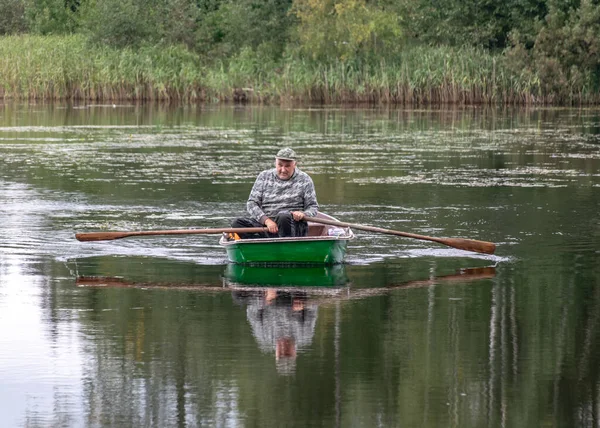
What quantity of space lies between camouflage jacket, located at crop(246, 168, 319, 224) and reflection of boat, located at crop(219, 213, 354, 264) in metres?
0.57

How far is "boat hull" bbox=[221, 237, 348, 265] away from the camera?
13.9 metres

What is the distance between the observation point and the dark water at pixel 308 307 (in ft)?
27.6

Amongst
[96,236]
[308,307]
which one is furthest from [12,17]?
[308,307]

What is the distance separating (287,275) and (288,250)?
0.29 meters

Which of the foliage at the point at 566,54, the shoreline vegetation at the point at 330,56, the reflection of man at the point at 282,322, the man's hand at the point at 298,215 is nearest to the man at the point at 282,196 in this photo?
the man's hand at the point at 298,215

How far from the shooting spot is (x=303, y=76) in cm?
5444

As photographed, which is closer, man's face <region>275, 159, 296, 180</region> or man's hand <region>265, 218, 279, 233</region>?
man's hand <region>265, 218, 279, 233</region>

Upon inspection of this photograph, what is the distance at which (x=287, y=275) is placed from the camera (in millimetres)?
13812

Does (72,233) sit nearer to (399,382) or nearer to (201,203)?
(201,203)

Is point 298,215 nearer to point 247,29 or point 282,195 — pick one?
point 282,195

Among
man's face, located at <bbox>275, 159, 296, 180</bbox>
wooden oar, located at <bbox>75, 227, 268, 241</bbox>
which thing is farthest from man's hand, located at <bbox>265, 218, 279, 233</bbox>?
man's face, located at <bbox>275, 159, 296, 180</bbox>

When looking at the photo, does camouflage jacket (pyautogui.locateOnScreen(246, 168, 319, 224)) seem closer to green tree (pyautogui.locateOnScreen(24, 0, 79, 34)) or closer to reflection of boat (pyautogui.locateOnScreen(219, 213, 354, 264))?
reflection of boat (pyautogui.locateOnScreen(219, 213, 354, 264))

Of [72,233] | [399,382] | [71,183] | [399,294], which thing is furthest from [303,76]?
[399,382]

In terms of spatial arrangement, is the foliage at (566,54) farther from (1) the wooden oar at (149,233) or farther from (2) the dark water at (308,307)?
(1) the wooden oar at (149,233)
